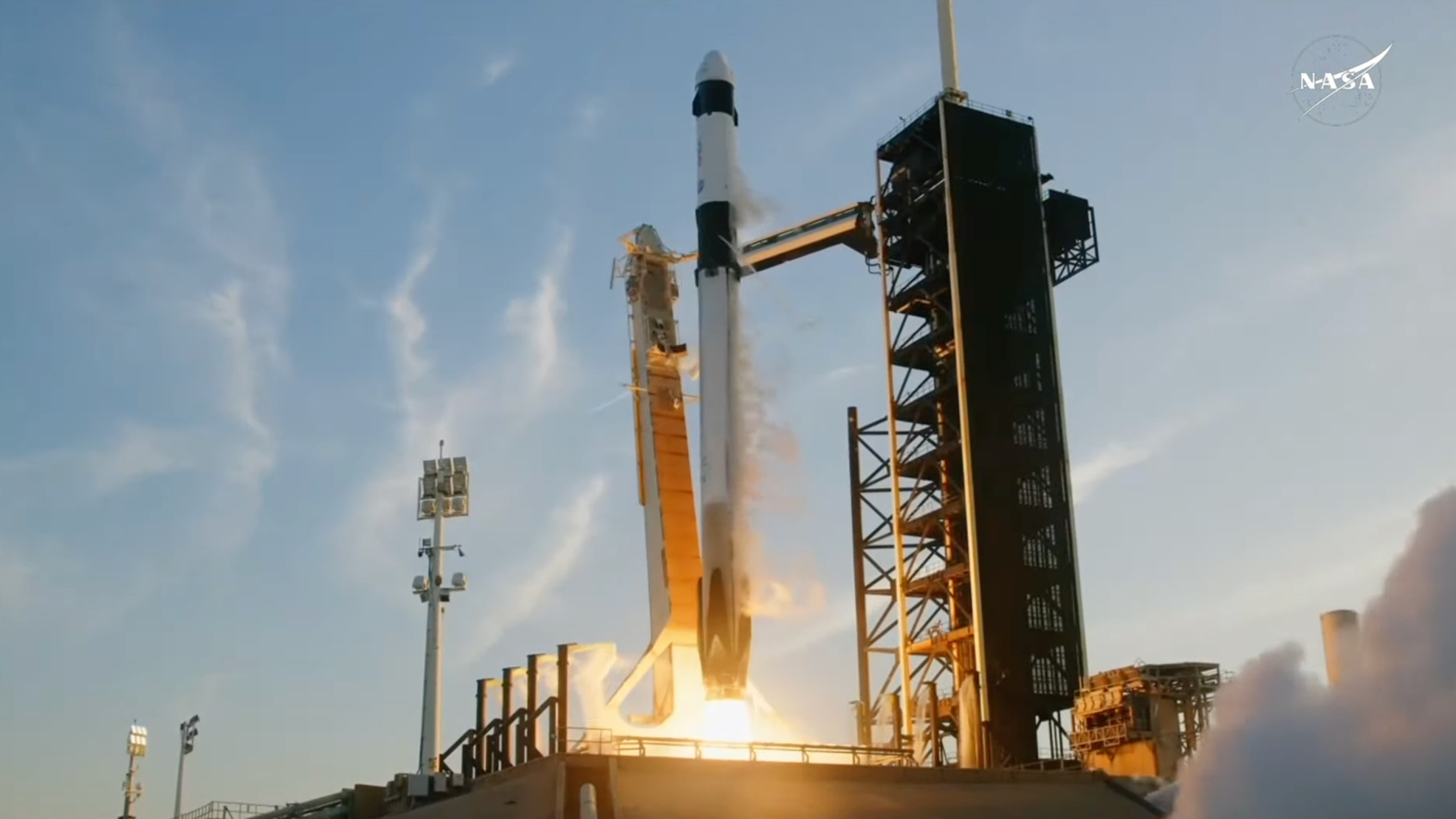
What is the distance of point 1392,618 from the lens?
2419cm

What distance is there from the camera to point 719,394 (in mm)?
44625

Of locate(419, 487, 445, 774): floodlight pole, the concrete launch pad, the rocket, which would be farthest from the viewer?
locate(419, 487, 445, 774): floodlight pole

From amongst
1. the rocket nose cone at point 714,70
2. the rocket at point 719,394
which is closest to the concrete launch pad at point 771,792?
the rocket at point 719,394

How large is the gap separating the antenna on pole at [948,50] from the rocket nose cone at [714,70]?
15.5 meters

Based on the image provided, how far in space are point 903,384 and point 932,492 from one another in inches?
178

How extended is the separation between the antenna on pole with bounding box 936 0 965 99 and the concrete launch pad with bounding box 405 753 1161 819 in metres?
30.4

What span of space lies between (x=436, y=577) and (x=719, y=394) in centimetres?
2067

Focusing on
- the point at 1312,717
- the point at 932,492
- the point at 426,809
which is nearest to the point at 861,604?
the point at 932,492

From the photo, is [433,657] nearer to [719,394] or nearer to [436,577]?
[436,577]

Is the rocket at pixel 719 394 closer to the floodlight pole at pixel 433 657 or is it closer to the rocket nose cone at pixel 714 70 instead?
the rocket nose cone at pixel 714 70

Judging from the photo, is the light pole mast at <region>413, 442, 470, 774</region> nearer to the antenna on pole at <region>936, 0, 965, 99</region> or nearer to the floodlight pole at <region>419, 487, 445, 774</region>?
the floodlight pole at <region>419, 487, 445, 774</region>

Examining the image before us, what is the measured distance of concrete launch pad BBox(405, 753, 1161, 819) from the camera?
1371 inches

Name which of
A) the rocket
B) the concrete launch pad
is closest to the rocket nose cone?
the rocket

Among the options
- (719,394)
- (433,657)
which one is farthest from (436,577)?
(719,394)
